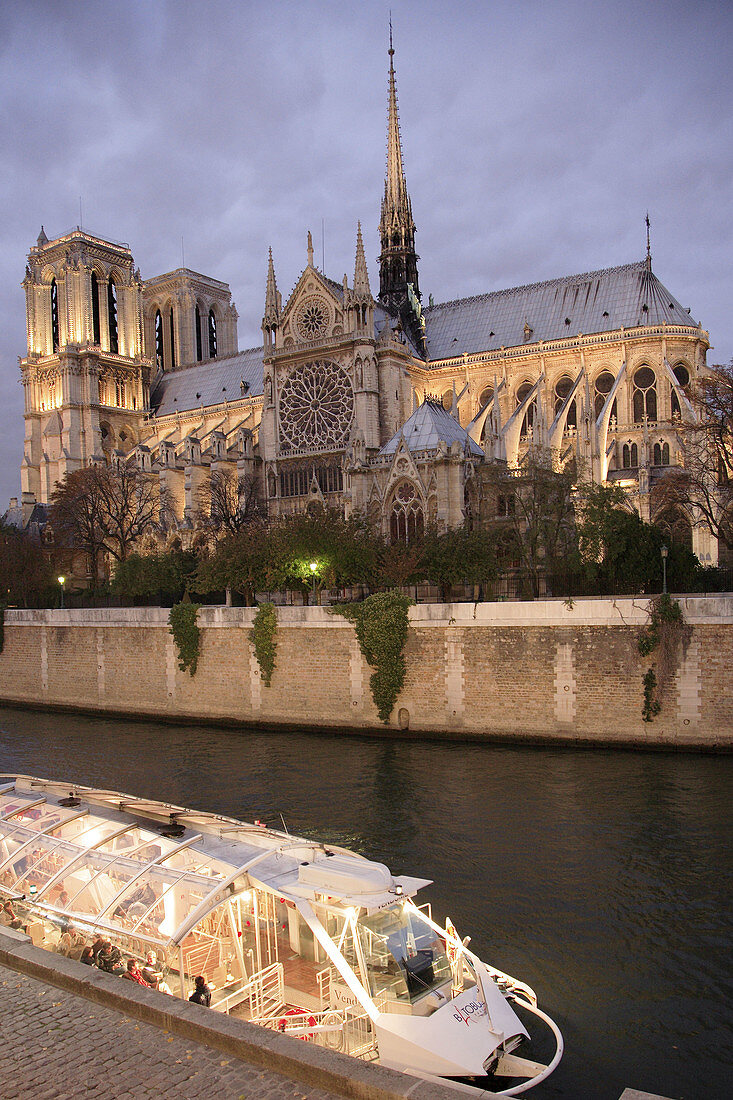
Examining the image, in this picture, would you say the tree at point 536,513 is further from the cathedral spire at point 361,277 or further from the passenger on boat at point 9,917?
the passenger on boat at point 9,917

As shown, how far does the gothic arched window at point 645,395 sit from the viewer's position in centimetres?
4551

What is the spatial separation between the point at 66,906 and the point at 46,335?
227 ft

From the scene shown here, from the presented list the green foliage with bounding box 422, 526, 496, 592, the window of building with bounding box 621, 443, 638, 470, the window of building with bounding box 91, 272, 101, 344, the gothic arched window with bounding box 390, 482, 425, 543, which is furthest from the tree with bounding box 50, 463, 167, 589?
the window of building with bounding box 621, 443, 638, 470

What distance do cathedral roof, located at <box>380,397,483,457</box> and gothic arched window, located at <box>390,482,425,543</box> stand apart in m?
1.82

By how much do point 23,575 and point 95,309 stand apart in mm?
35146

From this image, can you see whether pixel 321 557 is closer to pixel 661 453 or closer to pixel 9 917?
pixel 9 917

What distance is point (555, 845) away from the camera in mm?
15375

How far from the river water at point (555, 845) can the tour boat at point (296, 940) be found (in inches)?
40.0

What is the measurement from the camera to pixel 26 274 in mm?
72938

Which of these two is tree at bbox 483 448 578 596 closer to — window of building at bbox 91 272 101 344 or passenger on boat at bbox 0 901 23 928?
passenger on boat at bbox 0 901 23 928

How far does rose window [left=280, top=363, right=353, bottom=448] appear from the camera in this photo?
49.0 m

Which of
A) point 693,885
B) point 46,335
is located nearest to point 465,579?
point 693,885

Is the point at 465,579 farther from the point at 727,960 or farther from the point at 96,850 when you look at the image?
the point at 96,850

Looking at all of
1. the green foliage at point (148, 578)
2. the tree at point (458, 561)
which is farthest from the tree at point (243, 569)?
the tree at point (458, 561)
